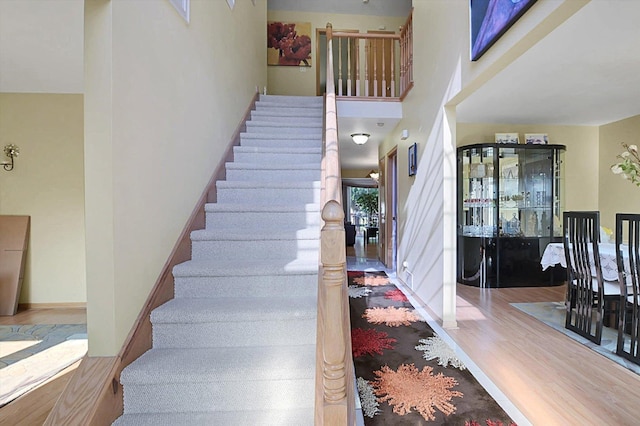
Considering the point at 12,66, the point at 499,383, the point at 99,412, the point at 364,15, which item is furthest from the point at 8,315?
the point at 364,15

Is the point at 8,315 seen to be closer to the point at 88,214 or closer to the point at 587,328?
the point at 88,214

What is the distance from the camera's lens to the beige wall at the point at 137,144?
1.40 metres

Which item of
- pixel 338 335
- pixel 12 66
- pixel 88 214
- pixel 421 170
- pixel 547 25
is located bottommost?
pixel 338 335

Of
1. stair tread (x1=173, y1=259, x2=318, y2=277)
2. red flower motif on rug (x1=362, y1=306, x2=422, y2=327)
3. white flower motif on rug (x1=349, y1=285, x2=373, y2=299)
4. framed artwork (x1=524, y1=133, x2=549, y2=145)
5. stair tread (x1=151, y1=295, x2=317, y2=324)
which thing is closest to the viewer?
stair tread (x1=151, y1=295, x2=317, y2=324)

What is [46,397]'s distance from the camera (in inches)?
77.2

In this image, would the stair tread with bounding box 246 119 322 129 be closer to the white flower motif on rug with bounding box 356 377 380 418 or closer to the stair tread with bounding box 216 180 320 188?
the stair tread with bounding box 216 180 320 188

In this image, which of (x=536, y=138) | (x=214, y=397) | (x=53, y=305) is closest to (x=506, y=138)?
(x=536, y=138)

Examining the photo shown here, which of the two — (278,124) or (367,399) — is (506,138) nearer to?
(278,124)

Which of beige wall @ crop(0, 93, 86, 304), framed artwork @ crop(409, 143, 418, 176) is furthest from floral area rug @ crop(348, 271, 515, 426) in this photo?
beige wall @ crop(0, 93, 86, 304)

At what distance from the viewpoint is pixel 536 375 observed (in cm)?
214

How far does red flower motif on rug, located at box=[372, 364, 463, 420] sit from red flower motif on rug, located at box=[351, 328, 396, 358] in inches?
10.4

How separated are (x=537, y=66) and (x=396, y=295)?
9.45 feet

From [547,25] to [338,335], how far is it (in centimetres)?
197

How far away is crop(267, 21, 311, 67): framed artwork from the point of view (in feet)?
21.2
